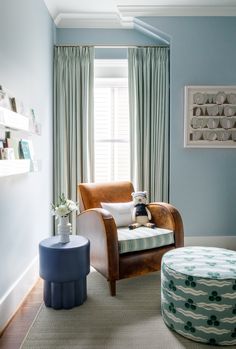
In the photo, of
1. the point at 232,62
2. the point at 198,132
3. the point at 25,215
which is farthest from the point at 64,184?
the point at 232,62

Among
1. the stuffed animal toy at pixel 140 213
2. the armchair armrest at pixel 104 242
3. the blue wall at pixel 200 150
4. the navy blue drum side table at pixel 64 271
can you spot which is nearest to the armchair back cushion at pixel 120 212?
the stuffed animal toy at pixel 140 213

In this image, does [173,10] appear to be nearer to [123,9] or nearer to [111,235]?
[123,9]

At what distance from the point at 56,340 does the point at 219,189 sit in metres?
2.44

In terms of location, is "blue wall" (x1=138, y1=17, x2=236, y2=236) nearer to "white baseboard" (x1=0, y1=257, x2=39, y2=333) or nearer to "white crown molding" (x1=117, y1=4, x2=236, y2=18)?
"white crown molding" (x1=117, y1=4, x2=236, y2=18)

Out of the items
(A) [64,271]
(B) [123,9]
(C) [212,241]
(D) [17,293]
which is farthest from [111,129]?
(D) [17,293]

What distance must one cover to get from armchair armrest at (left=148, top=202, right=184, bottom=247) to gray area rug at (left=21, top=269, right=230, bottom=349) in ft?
1.75

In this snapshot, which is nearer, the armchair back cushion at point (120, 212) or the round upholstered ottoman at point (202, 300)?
the round upholstered ottoman at point (202, 300)

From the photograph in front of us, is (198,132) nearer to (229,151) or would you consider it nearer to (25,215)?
A: (229,151)

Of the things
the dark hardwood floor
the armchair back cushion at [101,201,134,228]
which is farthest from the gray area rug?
the armchair back cushion at [101,201,134,228]

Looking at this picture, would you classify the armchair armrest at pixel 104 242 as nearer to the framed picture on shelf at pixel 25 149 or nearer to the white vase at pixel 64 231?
the white vase at pixel 64 231

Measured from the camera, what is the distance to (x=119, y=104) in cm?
376

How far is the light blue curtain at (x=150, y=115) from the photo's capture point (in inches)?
140

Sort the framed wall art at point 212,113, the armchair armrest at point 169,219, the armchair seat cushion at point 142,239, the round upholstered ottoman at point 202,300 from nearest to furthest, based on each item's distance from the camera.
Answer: the round upholstered ottoman at point 202,300
the armchair seat cushion at point 142,239
the armchair armrest at point 169,219
the framed wall art at point 212,113

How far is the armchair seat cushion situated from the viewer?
2482 mm
